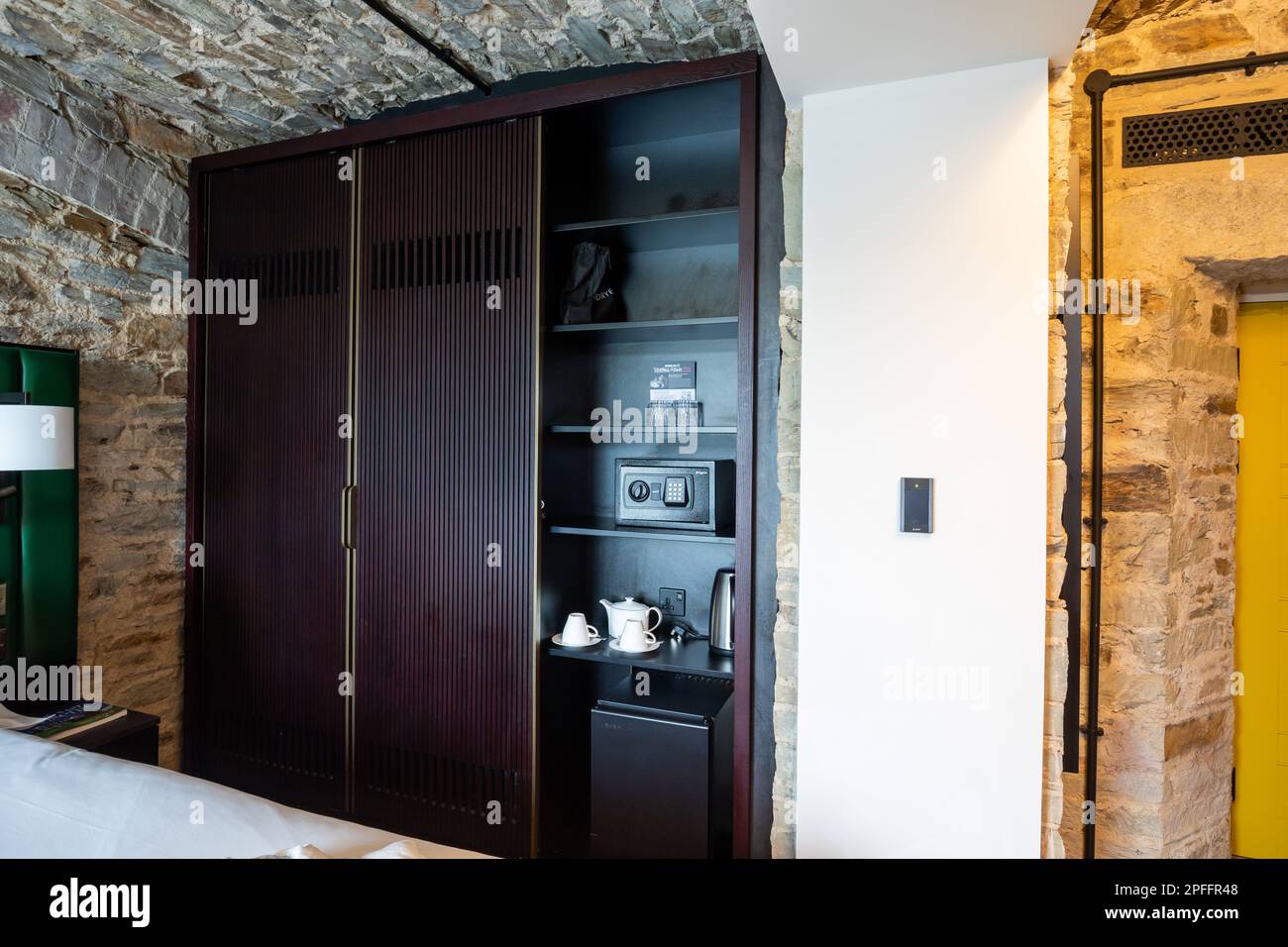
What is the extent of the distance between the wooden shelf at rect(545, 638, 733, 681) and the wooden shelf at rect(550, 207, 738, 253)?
1.38m

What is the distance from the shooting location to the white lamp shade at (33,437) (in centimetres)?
200

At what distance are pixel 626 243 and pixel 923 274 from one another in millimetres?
1220

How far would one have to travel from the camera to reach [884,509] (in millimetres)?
1712

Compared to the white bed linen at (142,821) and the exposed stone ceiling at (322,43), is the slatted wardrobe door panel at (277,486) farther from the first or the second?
the white bed linen at (142,821)

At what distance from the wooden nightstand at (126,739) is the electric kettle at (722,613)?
1.71 m

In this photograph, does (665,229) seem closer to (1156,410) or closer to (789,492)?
(789,492)

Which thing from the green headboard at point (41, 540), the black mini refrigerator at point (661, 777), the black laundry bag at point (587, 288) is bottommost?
the black mini refrigerator at point (661, 777)

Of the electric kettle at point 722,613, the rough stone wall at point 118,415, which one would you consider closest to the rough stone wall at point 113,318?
the rough stone wall at point 118,415

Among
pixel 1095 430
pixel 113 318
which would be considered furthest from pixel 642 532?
pixel 113 318

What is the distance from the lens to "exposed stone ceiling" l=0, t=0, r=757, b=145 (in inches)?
82.9

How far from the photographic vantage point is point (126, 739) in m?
2.09

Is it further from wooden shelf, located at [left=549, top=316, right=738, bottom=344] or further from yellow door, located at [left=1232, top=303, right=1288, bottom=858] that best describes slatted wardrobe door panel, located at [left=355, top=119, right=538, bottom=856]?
yellow door, located at [left=1232, top=303, right=1288, bottom=858]

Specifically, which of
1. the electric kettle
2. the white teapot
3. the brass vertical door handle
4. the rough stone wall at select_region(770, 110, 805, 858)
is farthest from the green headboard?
the rough stone wall at select_region(770, 110, 805, 858)

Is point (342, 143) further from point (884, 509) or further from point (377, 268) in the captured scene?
point (884, 509)
